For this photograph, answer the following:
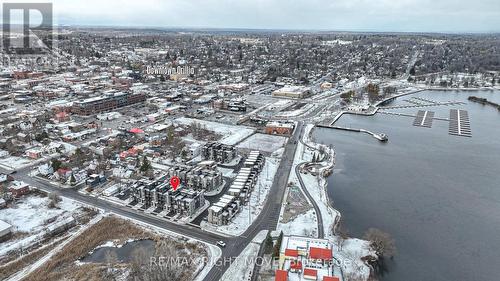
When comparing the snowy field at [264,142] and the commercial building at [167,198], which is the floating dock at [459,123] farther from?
the commercial building at [167,198]

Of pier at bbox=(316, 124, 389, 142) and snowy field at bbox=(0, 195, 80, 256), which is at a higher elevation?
pier at bbox=(316, 124, 389, 142)

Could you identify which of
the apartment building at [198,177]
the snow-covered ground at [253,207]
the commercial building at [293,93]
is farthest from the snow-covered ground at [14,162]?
the commercial building at [293,93]

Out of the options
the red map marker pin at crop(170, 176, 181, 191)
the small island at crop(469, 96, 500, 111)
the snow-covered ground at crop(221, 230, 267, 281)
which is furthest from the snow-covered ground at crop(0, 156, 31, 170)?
the small island at crop(469, 96, 500, 111)

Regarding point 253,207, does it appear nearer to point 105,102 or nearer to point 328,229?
point 328,229

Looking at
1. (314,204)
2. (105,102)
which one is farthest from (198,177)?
(105,102)

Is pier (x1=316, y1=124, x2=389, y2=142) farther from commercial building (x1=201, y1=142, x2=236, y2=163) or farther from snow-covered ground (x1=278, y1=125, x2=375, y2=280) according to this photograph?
commercial building (x1=201, y1=142, x2=236, y2=163)
